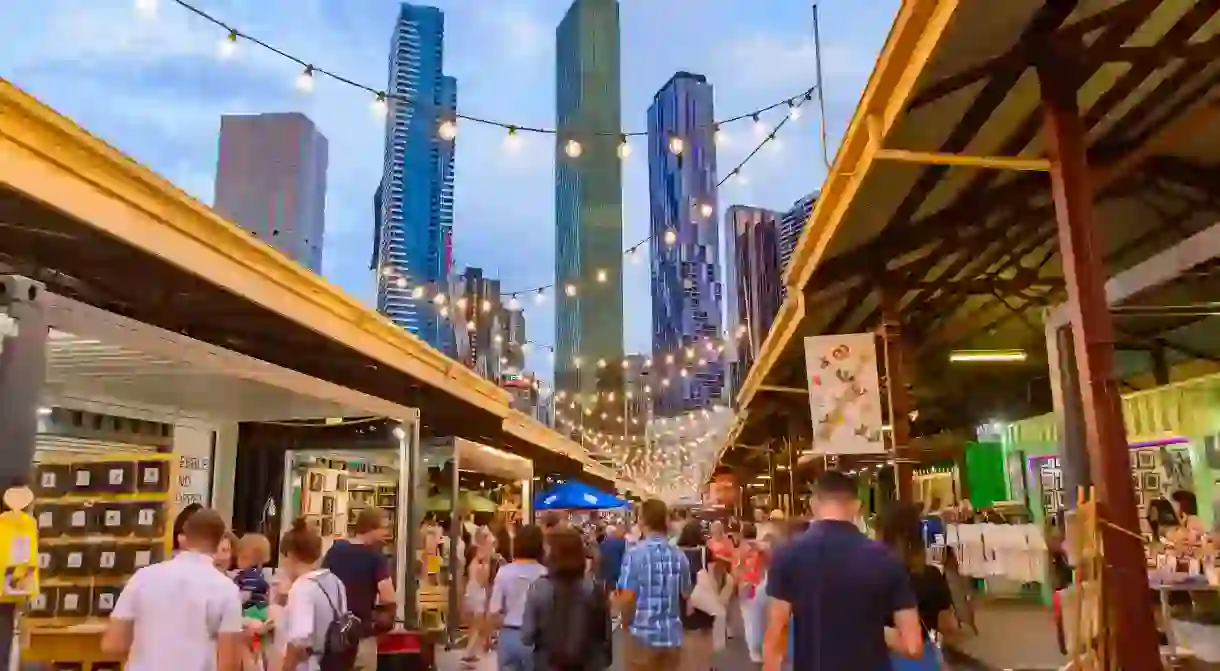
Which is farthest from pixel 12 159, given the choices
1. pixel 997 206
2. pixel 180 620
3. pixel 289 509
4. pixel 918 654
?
pixel 289 509

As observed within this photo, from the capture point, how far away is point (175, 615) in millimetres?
4164

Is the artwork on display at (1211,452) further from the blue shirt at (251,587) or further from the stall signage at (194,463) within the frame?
the stall signage at (194,463)

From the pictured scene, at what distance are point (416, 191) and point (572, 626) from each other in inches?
1981

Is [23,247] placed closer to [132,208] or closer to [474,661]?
[132,208]

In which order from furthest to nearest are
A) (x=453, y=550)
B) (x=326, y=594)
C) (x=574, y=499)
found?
1. (x=574, y=499)
2. (x=453, y=550)
3. (x=326, y=594)

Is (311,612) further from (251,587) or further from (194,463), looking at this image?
(194,463)

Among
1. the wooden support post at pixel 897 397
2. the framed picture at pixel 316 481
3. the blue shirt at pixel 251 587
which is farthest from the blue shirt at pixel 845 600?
the framed picture at pixel 316 481

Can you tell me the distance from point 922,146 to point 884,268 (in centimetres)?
276

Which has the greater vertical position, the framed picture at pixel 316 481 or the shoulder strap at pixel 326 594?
the framed picture at pixel 316 481

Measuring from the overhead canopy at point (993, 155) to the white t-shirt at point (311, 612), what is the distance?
167 inches

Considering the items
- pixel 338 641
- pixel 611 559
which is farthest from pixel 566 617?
pixel 611 559

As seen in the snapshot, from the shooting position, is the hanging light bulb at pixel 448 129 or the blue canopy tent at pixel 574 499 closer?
the hanging light bulb at pixel 448 129

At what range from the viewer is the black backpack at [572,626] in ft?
15.9

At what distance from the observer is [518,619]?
609 centimetres
